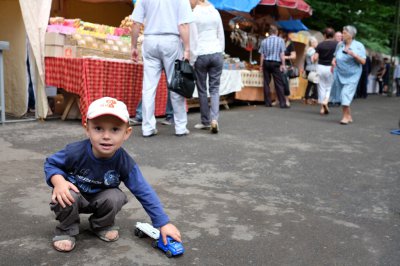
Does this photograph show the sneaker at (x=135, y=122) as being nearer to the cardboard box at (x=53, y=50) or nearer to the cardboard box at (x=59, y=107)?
the cardboard box at (x=53, y=50)

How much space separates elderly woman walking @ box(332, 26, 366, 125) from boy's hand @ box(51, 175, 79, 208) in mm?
6644

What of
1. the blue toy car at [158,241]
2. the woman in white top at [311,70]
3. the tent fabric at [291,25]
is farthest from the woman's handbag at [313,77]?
the blue toy car at [158,241]

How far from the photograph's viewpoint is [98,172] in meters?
2.60

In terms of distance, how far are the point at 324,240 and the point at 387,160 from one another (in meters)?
2.90

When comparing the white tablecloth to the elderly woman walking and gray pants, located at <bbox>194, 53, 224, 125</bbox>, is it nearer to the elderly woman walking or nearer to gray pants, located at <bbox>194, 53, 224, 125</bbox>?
the elderly woman walking

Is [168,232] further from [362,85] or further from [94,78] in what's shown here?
[362,85]

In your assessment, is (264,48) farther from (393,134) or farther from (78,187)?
(78,187)

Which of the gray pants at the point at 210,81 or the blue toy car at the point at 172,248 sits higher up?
the gray pants at the point at 210,81

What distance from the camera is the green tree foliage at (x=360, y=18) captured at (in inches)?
755

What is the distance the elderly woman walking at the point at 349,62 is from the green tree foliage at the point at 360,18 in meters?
11.4

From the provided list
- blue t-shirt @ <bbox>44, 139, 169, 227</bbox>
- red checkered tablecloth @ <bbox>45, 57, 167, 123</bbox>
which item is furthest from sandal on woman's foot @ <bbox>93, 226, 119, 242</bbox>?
red checkered tablecloth @ <bbox>45, 57, 167, 123</bbox>

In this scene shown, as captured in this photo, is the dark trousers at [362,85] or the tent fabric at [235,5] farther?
the dark trousers at [362,85]

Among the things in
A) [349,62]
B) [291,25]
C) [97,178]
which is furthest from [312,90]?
[97,178]

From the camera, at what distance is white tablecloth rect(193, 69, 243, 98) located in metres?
9.89
